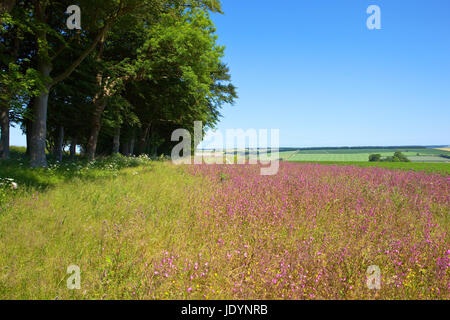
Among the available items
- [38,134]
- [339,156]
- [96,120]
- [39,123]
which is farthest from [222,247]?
[339,156]

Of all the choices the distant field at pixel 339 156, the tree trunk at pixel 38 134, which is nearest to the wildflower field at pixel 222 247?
the tree trunk at pixel 38 134

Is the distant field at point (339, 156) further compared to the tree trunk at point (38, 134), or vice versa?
the distant field at point (339, 156)

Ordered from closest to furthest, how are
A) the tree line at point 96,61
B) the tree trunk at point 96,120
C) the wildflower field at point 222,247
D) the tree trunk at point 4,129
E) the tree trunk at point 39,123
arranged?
the wildflower field at point 222,247
the tree line at point 96,61
the tree trunk at point 39,123
the tree trunk at point 4,129
the tree trunk at point 96,120

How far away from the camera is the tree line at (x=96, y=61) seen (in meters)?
9.16

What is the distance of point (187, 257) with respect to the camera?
10.2ft

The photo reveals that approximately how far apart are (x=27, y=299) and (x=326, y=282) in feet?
10.9

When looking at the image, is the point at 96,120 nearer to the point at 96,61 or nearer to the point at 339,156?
the point at 96,61

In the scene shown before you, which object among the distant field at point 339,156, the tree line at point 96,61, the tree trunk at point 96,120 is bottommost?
the distant field at point 339,156

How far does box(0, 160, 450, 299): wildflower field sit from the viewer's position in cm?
258

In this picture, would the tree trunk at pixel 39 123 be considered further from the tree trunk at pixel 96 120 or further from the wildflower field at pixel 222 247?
the wildflower field at pixel 222 247

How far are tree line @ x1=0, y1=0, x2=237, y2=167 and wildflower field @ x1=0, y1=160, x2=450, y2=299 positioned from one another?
19.3 ft

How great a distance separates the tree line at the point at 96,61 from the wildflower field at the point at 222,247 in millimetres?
5887
